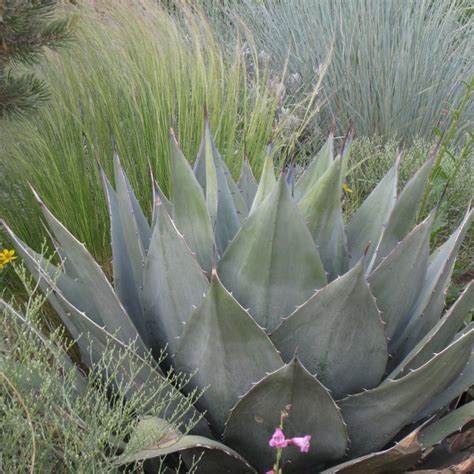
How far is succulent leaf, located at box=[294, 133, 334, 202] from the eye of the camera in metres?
2.44

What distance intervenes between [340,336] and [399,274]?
0.26 m

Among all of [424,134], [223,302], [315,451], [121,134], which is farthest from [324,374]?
[424,134]

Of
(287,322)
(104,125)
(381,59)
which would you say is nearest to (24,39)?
(104,125)

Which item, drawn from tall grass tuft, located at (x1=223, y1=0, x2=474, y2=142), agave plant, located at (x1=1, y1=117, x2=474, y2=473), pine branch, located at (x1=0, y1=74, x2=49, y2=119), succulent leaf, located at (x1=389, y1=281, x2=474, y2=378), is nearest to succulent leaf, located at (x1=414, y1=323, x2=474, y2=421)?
agave plant, located at (x1=1, y1=117, x2=474, y2=473)

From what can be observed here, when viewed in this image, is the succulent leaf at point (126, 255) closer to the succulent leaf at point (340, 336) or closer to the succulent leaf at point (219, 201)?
the succulent leaf at point (219, 201)

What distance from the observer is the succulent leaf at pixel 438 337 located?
6.33 ft

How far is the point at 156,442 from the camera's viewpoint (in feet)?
5.64

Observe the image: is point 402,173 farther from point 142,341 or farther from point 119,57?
point 142,341

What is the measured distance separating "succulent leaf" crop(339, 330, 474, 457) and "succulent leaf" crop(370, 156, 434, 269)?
0.40 meters

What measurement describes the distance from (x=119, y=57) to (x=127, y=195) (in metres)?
1.82

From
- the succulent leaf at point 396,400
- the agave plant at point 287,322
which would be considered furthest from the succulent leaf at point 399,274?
the succulent leaf at point 396,400

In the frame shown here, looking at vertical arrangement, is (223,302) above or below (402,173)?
above

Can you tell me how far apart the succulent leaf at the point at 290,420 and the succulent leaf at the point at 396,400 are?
0.08 meters

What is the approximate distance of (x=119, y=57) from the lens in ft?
12.6
